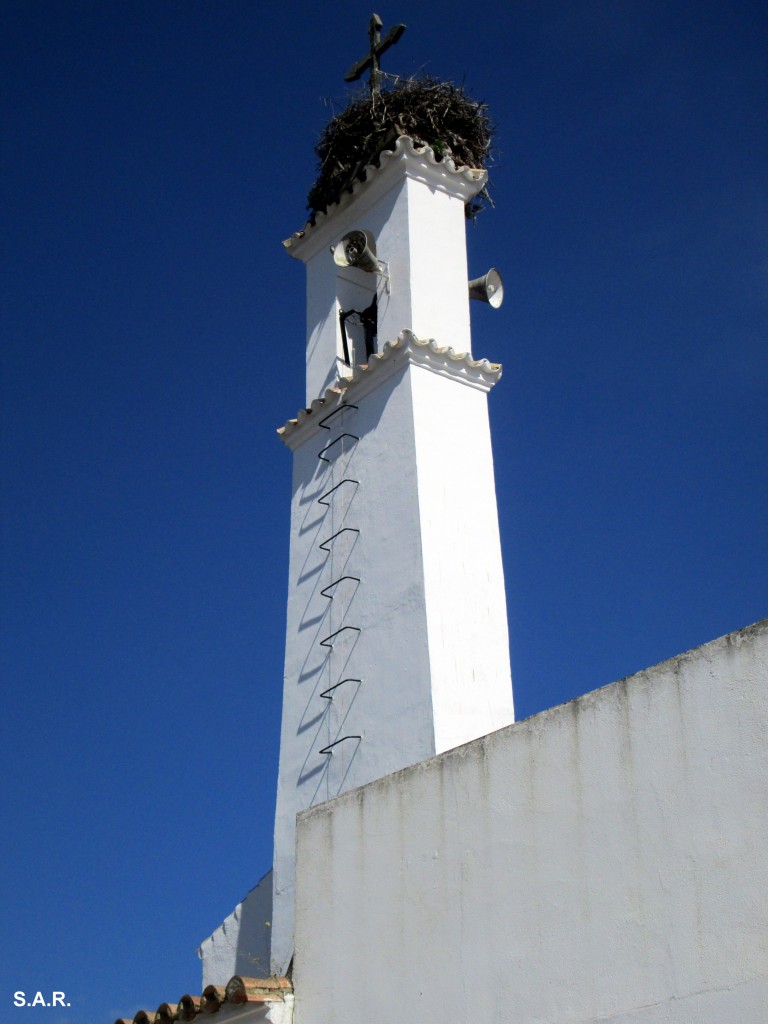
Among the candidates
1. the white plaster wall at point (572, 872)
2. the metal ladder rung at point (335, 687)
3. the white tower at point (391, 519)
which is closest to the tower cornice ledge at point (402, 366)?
the white tower at point (391, 519)

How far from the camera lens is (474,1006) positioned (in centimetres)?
719

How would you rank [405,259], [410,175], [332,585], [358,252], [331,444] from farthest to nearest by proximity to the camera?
[410,175]
[358,252]
[405,259]
[331,444]
[332,585]

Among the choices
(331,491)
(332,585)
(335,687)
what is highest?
(331,491)

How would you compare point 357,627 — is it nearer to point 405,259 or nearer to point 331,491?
point 331,491

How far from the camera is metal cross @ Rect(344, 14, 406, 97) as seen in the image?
16.0 metres

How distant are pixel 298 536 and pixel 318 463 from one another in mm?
764

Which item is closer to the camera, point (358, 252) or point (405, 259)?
point (405, 259)

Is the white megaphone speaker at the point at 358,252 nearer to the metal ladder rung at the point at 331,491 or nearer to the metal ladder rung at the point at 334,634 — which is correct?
the metal ladder rung at the point at 331,491

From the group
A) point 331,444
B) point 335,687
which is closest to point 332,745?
point 335,687

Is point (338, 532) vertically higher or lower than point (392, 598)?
higher

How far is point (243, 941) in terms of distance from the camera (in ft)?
41.8

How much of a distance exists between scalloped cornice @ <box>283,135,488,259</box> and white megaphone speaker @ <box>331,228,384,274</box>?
0.65 m

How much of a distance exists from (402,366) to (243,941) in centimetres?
571

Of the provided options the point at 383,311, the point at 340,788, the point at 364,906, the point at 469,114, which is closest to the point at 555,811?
the point at 364,906
